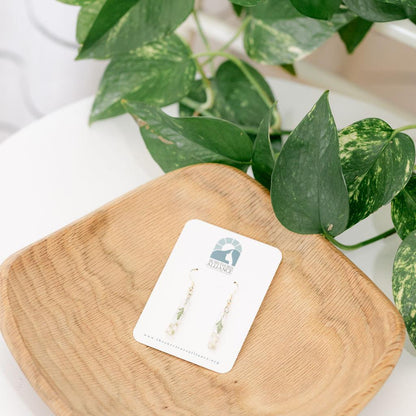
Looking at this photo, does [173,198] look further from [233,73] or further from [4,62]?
[4,62]

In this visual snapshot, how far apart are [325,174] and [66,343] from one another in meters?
0.25

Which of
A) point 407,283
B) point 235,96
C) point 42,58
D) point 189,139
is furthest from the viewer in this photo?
point 42,58

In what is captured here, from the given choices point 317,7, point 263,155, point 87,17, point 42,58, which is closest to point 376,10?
point 317,7

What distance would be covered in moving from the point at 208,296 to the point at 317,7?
0.27 metres

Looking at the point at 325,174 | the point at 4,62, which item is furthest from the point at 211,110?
the point at 4,62

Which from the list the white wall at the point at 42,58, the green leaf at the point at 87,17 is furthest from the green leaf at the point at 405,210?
the white wall at the point at 42,58

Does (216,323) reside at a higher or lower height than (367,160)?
lower

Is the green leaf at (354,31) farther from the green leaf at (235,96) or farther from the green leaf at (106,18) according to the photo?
the green leaf at (106,18)

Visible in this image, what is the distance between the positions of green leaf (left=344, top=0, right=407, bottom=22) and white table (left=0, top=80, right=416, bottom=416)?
18cm

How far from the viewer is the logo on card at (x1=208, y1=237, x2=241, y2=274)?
65 centimetres

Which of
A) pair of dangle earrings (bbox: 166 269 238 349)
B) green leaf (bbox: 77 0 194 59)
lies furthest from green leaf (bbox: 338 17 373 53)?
pair of dangle earrings (bbox: 166 269 238 349)

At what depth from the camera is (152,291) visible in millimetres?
645

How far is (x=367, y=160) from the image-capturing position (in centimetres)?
62

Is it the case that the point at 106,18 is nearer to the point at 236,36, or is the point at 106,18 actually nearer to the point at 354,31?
the point at 236,36
